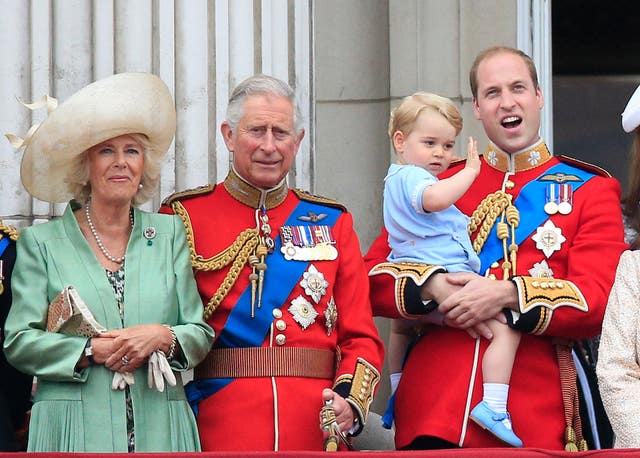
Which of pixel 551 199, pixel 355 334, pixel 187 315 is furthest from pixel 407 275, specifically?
pixel 187 315

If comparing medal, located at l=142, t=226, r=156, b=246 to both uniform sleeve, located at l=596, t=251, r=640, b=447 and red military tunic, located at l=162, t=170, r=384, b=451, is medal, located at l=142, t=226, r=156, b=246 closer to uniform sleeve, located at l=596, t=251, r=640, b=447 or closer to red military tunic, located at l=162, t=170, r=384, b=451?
red military tunic, located at l=162, t=170, r=384, b=451

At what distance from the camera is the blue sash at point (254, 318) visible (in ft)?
15.2

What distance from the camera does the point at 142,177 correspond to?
4.62m

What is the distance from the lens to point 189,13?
5961mm

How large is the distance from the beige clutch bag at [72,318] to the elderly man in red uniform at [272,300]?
438 millimetres

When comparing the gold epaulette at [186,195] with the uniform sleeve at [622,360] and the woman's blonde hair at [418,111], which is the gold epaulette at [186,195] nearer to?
the woman's blonde hair at [418,111]

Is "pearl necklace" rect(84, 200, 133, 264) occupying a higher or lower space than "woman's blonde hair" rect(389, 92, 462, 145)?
lower

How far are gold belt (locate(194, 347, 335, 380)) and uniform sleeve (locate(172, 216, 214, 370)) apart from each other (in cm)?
13

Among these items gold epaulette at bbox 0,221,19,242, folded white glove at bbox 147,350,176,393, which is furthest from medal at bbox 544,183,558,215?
gold epaulette at bbox 0,221,19,242

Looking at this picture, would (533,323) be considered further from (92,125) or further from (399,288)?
Answer: (92,125)

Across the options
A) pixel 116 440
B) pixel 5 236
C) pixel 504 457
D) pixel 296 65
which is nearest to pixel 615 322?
pixel 504 457

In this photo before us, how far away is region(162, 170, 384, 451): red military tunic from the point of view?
4.57 metres

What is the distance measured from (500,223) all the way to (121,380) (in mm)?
1194

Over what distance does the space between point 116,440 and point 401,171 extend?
1149mm
